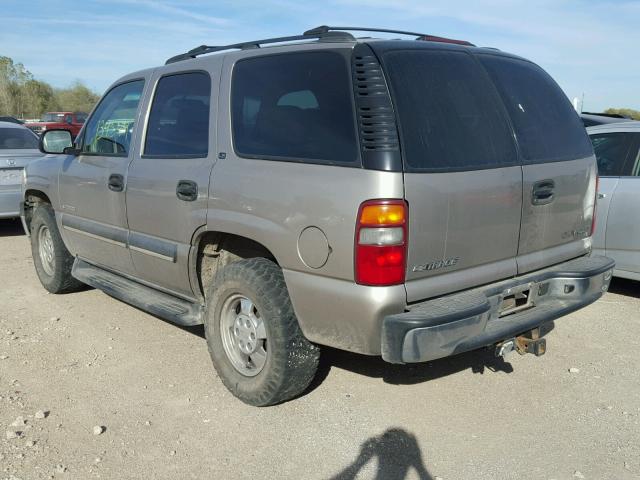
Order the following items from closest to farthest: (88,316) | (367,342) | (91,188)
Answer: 1. (367,342)
2. (91,188)
3. (88,316)

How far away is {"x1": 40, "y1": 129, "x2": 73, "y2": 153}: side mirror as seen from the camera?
5.46 metres

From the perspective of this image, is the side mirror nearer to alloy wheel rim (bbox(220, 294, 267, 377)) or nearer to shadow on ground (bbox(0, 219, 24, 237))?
alloy wheel rim (bbox(220, 294, 267, 377))

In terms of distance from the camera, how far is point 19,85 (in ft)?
175

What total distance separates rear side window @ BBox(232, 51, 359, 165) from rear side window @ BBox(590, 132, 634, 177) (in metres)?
3.51

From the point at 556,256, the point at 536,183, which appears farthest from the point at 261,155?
the point at 556,256

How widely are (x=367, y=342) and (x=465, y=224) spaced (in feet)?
2.53

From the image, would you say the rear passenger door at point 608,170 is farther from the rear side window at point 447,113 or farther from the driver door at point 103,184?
the driver door at point 103,184

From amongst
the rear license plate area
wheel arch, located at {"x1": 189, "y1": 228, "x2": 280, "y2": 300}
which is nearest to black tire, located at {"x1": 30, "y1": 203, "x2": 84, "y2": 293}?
wheel arch, located at {"x1": 189, "y1": 228, "x2": 280, "y2": 300}

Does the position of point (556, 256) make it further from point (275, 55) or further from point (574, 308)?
point (275, 55)

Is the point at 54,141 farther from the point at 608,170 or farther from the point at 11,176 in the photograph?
the point at 608,170

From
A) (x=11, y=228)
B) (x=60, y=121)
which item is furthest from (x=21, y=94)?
(x=11, y=228)

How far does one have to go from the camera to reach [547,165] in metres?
3.61

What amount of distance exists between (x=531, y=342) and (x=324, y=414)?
1267 millimetres

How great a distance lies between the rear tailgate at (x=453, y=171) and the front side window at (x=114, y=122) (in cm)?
230
